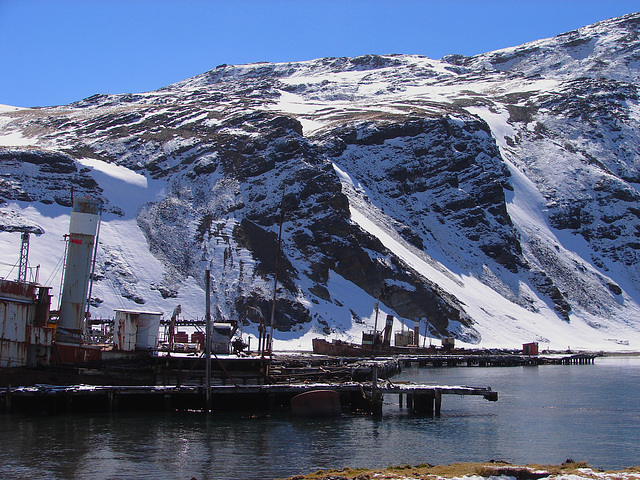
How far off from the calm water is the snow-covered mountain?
3098 centimetres

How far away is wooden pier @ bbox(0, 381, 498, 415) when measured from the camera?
4228 cm

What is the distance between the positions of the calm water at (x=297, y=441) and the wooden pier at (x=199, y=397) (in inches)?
54.7

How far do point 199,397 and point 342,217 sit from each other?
2770 inches

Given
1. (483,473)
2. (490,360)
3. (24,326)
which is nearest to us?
(483,473)

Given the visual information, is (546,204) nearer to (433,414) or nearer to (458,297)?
(458,297)

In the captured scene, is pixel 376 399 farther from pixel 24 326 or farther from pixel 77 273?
pixel 24 326

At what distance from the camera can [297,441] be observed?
36.8 m

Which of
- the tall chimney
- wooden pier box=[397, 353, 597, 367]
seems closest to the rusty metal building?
the tall chimney

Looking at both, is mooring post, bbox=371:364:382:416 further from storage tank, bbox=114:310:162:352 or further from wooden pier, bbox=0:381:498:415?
storage tank, bbox=114:310:162:352

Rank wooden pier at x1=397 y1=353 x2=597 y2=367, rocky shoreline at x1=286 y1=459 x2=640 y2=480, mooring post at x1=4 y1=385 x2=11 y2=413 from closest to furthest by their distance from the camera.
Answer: rocky shoreline at x1=286 y1=459 x2=640 y2=480
mooring post at x1=4 y1=385 x2=11 y2=413
wooden pier at x1=397 y1=353 x2=597 y2=367

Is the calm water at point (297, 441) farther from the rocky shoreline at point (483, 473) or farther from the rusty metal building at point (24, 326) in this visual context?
the rusty metal building at point (24, 326)

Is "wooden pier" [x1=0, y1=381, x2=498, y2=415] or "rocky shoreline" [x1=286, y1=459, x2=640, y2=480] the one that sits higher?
"wooden pier" [x1=0, y1=381, x2=498, y2=415]

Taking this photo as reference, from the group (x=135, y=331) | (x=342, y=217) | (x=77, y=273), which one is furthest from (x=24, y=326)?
(x=342, y=217)

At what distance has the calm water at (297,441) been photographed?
1220 inches
